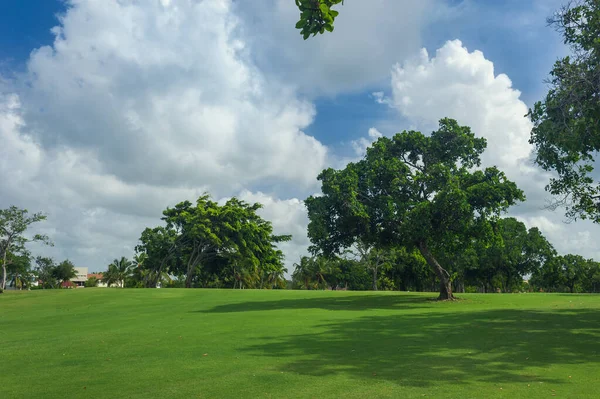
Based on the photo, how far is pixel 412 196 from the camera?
31.4 m

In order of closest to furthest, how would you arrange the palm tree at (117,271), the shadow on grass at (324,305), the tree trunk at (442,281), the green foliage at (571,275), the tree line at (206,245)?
the shadow on grass at (324,305), the tree trunk at (442,281), the tree line at (206,245), the green foliage at (571,275), the palm tree at (117,271)

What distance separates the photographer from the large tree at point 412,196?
95.1 feet

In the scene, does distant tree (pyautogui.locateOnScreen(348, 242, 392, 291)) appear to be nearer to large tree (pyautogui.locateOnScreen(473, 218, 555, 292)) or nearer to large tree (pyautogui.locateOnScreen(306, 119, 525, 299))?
large tree (pyautogui.locateOnScreen(473, 218, 555, 292))

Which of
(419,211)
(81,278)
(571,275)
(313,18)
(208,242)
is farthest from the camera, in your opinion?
(81,278)

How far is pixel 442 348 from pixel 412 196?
19.4 metres

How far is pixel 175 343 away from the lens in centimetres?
1457

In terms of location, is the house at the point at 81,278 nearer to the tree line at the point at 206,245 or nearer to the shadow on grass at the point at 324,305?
the tree line at the point at 206,245

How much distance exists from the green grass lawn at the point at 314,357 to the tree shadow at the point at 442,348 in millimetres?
31

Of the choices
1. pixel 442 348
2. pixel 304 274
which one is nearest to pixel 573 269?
pixel 304 274

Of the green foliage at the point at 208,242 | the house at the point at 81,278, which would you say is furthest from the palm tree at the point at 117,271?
the house at the point at 81,278

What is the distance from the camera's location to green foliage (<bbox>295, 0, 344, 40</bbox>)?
6023 millimetres

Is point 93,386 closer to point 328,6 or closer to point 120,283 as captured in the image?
point 328,6

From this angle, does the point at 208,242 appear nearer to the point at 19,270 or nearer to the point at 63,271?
the point at 19,270

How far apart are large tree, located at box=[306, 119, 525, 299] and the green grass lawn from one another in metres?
9.04
